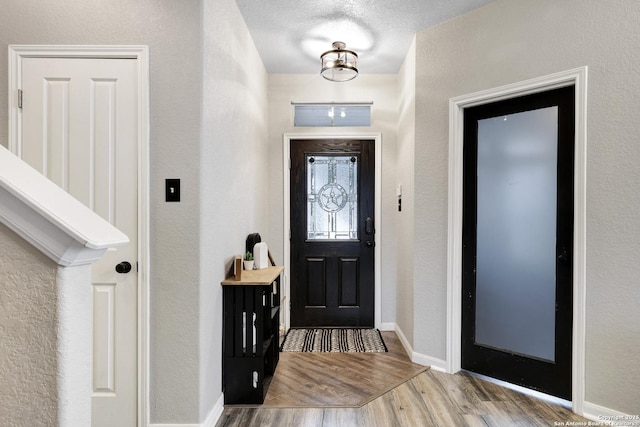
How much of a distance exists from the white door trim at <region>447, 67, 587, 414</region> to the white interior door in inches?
85.9

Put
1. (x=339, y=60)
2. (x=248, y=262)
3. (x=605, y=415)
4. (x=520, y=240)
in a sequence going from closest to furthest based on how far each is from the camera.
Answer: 1. (x=605, y=415)
2. (x=520, y=240)
3. (x=248, y=262)
4. (x=339, y=60)

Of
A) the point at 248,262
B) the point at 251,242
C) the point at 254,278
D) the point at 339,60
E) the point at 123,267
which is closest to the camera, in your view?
the point at 123,267

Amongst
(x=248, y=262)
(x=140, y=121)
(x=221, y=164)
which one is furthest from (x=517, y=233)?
(x=140, y=121)

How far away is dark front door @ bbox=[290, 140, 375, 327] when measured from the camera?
387cm

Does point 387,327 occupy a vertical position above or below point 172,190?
below

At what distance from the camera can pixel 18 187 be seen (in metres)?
0.82

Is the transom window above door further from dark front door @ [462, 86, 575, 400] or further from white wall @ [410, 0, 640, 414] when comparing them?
white wall @ [410, 0, 640, 414]

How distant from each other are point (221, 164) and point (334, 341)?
2.14 meters

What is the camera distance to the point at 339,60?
325 cm

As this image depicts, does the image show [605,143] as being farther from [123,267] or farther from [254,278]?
[123,267]

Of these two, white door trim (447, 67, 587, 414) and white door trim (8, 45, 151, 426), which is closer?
white door trim (8, 45, 151, 426)

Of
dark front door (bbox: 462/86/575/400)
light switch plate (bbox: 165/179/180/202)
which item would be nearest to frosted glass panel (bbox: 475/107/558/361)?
dark front door (bbox: 462/86/575/400)

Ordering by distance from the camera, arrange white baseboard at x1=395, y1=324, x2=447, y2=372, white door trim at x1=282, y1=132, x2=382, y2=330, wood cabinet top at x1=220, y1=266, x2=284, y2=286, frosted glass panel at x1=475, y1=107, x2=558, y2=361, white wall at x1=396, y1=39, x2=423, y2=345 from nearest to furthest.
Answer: wood cabinet top at x1=220, y1=266, x2=284, y2=286
frosted glass panel at x1=475, y1=107, x2=558, y2=361
white baseboard at x1=395, y1=324, x2=447, y2=372
white wall at x1=396, y1=39, x2=423, y2=345
white door trim at x1=282, y1=132, x2=382, y2=330

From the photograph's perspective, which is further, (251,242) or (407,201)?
(407,201)
